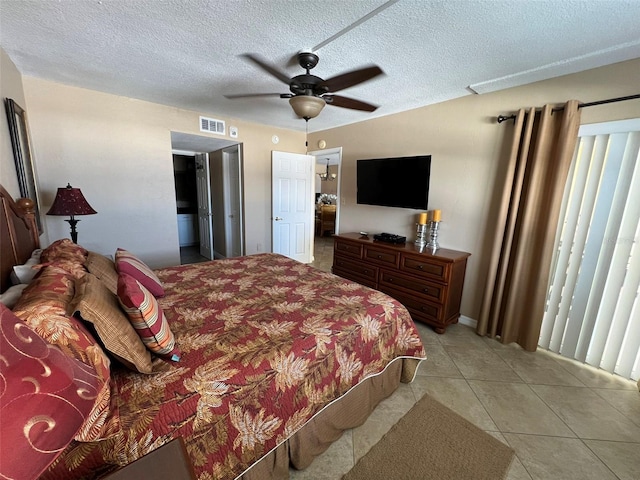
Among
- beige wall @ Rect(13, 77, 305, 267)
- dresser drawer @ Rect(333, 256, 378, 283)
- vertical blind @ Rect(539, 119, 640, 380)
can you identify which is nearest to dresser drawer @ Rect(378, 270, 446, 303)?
dresser drawer @ Rect(333, 256, 378, 283)

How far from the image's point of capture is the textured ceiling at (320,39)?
151 cm

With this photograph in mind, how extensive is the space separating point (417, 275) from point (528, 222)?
3.52 feet

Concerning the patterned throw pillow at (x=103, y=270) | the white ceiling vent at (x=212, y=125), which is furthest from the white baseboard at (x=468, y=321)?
the white ceiling vent at (x=212, y=125)

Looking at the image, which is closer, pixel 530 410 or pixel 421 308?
pixel 530 410

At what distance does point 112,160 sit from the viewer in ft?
10.1

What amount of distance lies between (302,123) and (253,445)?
401 centimetres

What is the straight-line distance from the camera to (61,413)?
0.61m

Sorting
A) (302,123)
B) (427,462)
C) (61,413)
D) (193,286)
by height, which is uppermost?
(302,123)

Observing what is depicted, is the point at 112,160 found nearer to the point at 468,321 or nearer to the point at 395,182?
the point at 395,182

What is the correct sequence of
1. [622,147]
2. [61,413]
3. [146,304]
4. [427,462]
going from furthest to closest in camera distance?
[622,147]
[427,462]
[146,304]
[61,413]

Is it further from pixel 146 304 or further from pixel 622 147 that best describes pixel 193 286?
pixel 622 147

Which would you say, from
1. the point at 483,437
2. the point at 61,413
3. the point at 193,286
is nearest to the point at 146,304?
the point at 61,413

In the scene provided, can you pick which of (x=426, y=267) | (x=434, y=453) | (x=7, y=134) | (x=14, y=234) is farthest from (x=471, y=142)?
(x=7, y=134)

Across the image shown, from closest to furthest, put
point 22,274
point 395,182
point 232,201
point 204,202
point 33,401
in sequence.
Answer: point 33,401 → point 22,274 → point 395,182 → point 232,201 → point 204,202
